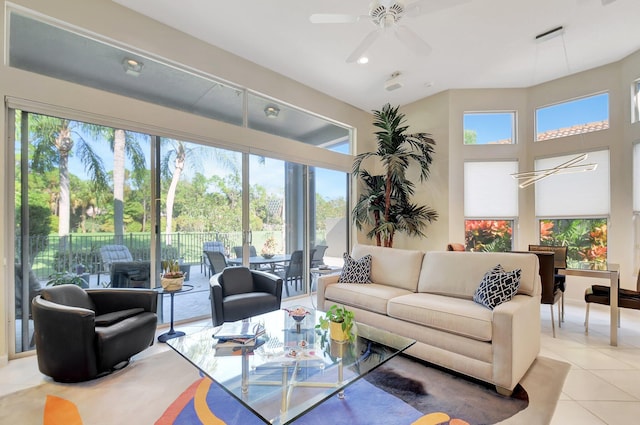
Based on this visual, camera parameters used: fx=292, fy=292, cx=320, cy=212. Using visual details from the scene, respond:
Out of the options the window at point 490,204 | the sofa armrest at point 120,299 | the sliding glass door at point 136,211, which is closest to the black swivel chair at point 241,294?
the sliding glass door at point 136,211

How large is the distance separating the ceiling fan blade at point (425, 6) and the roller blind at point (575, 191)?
385cm

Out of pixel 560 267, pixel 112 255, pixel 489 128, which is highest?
pixel 489 128

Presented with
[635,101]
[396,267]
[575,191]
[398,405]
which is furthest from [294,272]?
[635,101]

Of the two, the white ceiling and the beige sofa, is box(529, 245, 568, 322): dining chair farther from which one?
the white ceiling

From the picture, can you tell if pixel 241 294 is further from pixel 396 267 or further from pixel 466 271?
pixel 466 271

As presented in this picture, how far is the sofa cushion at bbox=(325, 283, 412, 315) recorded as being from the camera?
2912 mm

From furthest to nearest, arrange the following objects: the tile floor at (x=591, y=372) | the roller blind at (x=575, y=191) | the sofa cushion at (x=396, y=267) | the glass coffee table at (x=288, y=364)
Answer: the roller blind at (x=575, y=191), the sofa cushion at (x=396, y=267), the tile floor at (x=591, y=372), the glass coffee table at (x=288, y=364)

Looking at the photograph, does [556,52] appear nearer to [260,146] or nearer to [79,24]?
[260,146]

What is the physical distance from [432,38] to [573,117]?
9.77ft

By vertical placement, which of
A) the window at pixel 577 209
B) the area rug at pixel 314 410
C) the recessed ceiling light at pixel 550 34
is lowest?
the area rug at pixel 314 410

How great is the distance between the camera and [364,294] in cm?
307

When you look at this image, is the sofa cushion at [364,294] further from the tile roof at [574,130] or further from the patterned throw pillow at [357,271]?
the tile roof at [574,130]

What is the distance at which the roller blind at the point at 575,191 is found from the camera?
4.51 m

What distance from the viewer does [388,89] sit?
4.96 metres
